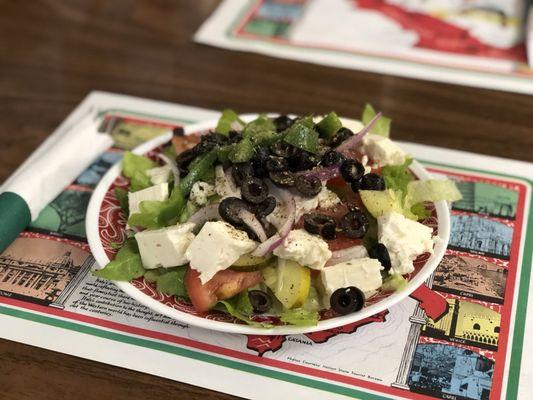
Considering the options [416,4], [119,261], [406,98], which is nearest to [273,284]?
[119,261]

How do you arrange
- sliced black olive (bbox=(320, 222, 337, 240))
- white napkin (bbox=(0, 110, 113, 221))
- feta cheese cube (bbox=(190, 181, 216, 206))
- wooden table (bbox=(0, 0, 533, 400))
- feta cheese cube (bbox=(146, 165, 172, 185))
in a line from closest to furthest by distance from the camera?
sliced black olive (bbox=(320, 222, 337, 240)) < feta cheese cube (bbox=(190, 181, 216, 206)) < feta cheese cube (bbox=(146, 165, 172, 185)) < white napkin (bbox=(0, 110, 113, 221)) < wooden table (bbox=(0, 0, 533, 400))

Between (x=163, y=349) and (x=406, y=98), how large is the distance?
3.87 feet

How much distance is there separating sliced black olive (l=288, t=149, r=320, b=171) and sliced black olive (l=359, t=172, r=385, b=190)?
0.34 ft

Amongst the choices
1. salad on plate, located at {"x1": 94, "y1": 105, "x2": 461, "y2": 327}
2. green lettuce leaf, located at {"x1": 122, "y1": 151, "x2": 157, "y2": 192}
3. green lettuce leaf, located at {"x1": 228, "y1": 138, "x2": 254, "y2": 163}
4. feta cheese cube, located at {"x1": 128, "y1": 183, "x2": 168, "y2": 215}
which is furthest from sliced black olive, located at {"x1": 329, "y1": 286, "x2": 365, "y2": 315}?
green lettuce leaf, located at {"x1": 122, "y1": 151, "x2": 157, "y2": 192}

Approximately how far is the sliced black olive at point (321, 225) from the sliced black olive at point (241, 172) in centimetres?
14

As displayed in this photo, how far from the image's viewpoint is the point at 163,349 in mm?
1250

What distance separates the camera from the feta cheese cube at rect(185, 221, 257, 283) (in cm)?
118

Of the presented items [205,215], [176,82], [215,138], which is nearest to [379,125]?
[215,138]

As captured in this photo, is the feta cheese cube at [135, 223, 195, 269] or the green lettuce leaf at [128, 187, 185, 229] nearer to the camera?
the feta cheese cube at [135, 223, 195, 269]

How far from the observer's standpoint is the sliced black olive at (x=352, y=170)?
132 centimetres

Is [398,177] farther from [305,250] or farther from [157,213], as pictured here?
[157,213]

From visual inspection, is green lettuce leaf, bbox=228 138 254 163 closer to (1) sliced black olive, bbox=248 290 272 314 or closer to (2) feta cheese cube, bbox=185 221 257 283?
(2) feta cheese cube, bbox=185 221 257 283

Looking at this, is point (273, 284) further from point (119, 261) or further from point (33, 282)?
point (33, 282)

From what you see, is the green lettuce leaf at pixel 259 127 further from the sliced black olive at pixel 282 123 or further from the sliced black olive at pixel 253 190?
the sliced black olive at pixel 253 190
